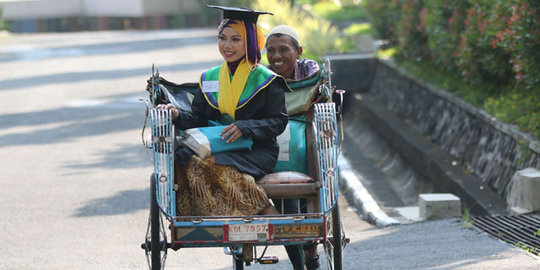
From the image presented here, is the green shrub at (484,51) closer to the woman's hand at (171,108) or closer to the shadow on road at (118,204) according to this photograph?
the shadow on road at (118,204)

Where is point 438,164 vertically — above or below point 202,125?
below

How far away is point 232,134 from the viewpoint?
5910 millimetres

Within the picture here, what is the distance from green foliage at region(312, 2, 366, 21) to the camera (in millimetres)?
34156

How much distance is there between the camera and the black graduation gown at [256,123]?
5914 millimetres

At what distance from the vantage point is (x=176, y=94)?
6.77m

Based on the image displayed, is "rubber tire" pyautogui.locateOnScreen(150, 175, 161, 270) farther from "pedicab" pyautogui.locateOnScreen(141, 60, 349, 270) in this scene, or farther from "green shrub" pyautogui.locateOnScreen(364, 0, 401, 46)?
"green shrub" pyautogui.locateOnScreen(364, 0, 401, 46)

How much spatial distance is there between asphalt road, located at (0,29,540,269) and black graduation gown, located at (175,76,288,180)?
1867 millimetres

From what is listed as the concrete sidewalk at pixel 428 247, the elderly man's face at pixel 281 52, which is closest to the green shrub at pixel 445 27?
the concrete sidewalk at pixel 428 247

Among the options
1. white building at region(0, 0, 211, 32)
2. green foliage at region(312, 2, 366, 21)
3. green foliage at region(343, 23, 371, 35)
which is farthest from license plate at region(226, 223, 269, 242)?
white building at region(0, 0, 211, 32)

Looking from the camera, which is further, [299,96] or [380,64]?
[380,64]

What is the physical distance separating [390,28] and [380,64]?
882 millimetres

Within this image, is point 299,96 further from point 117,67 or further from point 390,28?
point 117,67

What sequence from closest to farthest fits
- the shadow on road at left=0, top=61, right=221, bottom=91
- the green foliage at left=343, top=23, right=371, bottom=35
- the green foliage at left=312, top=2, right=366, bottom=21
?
the shadow on road at left=0, top=61, right=221, bottom=91 < the green foliage at left=343, top=23, right=371, bottom=35 < the green foliage at left=312, top=2, right=366, bottom=21

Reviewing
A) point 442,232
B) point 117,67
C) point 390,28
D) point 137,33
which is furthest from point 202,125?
point 137,33
